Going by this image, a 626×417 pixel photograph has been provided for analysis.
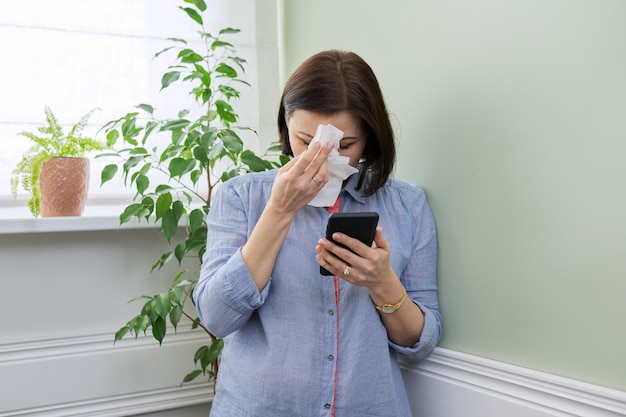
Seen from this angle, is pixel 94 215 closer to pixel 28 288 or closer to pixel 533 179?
pixel 28 288

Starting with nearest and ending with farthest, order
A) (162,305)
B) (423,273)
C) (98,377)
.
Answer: (423,273) < (162,305) < (98,377)

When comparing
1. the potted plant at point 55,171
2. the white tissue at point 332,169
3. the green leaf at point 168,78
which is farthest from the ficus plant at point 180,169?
the white tissue at point 332,169

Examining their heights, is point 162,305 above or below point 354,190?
below

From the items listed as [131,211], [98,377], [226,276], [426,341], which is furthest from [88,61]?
[426,341]

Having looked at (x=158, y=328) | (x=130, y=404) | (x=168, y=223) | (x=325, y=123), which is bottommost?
(x=130, y=404)

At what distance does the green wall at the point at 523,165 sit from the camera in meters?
0.90

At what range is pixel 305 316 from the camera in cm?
117

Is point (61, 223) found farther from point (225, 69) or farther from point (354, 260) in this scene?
point (354, 260)

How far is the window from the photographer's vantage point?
1712 mm

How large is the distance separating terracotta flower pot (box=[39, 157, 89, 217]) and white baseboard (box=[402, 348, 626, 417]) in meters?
0.98

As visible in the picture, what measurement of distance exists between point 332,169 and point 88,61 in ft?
3.37

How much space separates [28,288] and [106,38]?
0.76 m

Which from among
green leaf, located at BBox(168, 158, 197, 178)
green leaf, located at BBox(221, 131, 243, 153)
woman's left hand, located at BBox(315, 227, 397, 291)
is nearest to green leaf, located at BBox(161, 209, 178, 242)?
green leaf, located at BBox(168, 158, 197, 178)

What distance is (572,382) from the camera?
942 millimetres
